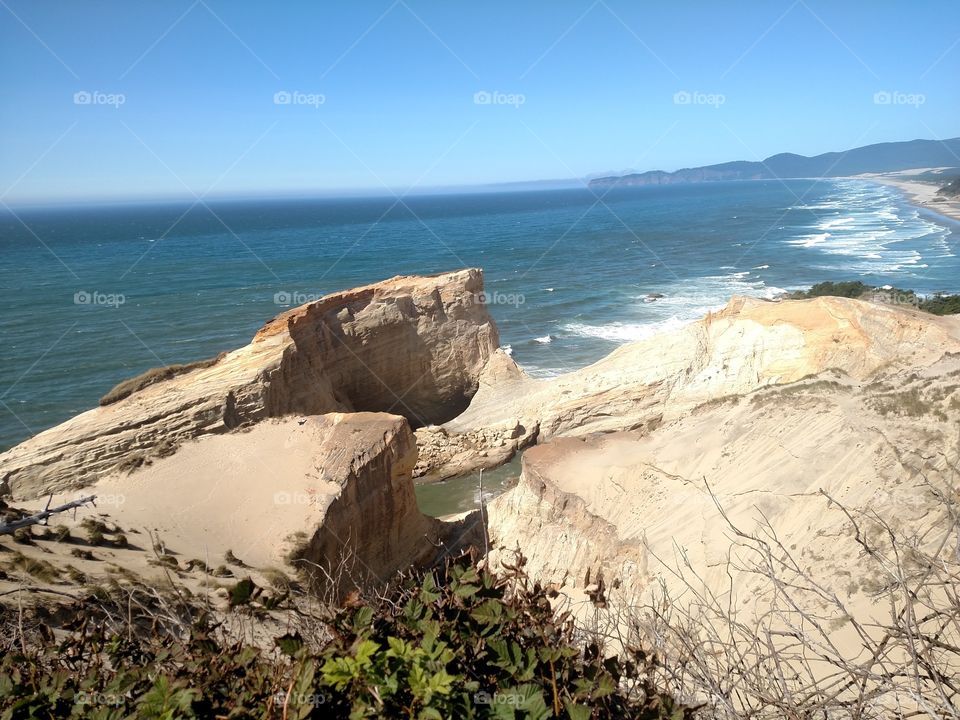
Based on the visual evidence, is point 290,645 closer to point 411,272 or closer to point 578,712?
point 578,712

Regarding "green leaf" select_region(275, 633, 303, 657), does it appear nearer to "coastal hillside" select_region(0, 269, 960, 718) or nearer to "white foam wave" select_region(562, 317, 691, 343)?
"coastal hillside" select_region(0, 269, 960, 718)

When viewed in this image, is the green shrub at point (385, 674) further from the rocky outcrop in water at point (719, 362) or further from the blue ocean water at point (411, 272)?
the blue ocean water at point (411, 272)

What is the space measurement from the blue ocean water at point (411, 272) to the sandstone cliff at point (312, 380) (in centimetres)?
724

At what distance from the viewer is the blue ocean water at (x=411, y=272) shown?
Result: 3128cm

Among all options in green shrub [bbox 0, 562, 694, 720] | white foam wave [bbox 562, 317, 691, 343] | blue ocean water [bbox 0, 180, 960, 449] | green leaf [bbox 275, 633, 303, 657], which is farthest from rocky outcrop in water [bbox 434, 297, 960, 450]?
green leaf [bbox 275, 633, 303, 657]

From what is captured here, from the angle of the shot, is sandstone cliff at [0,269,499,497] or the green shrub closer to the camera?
the green shrub

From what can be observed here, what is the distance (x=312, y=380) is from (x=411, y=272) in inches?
1540

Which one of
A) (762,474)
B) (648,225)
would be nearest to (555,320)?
(762,474)

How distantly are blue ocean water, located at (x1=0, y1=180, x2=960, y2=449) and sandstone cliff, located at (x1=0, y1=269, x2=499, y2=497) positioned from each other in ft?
23.8

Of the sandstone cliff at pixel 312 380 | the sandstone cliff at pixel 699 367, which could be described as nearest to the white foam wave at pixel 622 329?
the sandstone cliff at pixel 312 380

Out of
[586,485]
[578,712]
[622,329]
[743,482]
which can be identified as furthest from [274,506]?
[622,329]

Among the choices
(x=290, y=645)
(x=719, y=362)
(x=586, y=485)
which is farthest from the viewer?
(x=719, y=362)

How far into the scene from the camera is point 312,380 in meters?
16.5

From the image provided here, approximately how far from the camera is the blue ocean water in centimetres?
3128
